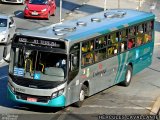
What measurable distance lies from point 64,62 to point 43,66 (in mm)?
660

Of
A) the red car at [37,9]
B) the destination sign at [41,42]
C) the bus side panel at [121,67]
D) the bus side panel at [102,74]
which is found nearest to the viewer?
the destination sign at [41,42]

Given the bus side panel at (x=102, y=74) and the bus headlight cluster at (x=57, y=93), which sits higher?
the bus headlight cluster at (x=57, y=93)

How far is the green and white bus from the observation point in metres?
17.2

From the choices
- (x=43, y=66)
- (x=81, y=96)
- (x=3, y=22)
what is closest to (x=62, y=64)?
(x=43, y=66)

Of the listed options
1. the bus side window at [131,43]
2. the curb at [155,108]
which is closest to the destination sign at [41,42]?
the curb at [155,108]

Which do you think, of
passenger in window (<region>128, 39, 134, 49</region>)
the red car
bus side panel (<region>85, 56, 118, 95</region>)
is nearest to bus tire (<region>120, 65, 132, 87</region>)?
passenger in window (<region>128, 39, 134, 49</region>)

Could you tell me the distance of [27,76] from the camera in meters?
17.4

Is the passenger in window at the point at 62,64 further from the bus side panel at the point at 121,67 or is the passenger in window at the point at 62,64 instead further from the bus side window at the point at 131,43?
the bus side window at the point at 131,43

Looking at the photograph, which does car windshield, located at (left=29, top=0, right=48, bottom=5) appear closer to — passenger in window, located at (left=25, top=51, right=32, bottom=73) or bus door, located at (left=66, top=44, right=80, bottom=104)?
bus door, located at (left=66, top=44, right=80, bottom=104)

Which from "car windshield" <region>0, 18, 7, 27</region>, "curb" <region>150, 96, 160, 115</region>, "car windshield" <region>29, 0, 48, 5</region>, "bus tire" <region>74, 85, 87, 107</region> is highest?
"bus tire" <region>74, 85, 87, 107</region>

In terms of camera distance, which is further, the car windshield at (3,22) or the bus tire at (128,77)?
the car windshield at (3,22)

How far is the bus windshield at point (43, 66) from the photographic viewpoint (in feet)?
56.4

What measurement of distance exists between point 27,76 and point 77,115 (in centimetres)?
197

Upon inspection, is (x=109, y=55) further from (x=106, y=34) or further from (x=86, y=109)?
(x=86, y=109)
